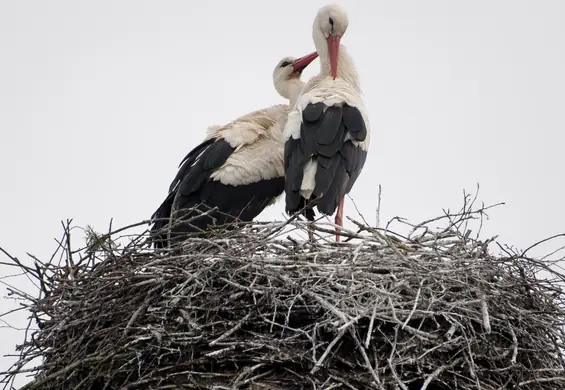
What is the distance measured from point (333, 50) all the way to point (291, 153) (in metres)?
1.10

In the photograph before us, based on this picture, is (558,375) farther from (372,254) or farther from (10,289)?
(10,289)

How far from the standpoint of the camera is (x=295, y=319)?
13.9 ft

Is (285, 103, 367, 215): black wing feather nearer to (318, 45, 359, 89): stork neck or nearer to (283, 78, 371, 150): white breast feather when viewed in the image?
(283, 78, 371, 150): white breast feather

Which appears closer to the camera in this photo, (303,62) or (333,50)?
(333,50)

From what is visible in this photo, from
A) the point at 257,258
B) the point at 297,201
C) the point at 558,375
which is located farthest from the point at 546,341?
the point at 297,201

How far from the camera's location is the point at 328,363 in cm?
407

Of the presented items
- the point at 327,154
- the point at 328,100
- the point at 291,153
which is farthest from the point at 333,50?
the point at 327,154

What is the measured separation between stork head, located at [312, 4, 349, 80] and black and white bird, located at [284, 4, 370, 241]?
0.94 feet

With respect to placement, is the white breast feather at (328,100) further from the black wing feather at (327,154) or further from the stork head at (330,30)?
the stork head at (330,30)

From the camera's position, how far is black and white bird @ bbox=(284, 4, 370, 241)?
18.1 ft

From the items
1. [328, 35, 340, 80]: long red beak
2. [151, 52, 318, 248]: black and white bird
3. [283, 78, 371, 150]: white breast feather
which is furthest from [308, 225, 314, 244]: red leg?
[328, 35, 340, 80]: long red beak

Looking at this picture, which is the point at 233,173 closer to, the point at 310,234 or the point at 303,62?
the point at 303,62

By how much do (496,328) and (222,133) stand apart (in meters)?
2.90

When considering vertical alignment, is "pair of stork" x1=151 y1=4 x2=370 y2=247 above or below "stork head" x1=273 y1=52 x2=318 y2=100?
below
